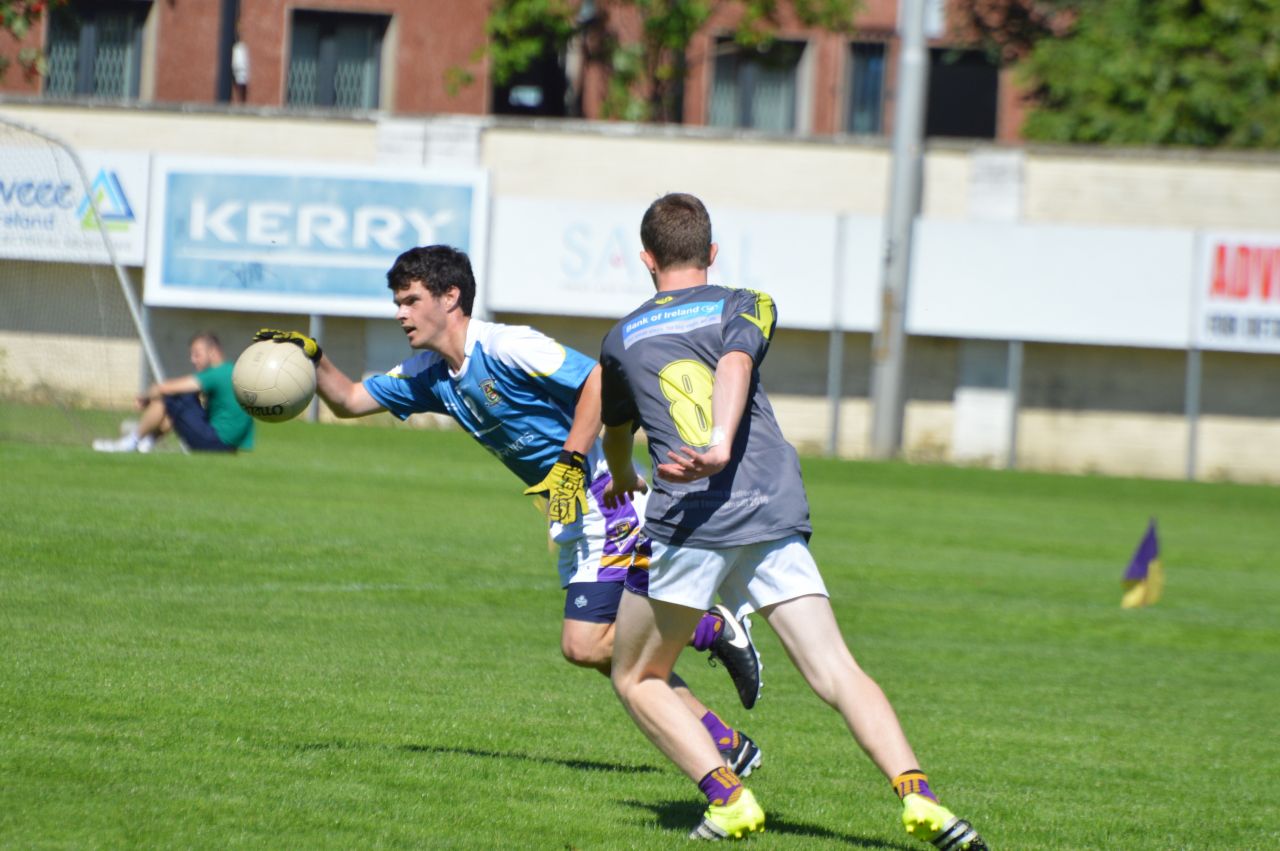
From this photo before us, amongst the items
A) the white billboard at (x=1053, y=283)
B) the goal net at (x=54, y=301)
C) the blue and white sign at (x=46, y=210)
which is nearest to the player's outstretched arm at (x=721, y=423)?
the goal net at (x=54, y=301)

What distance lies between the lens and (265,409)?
722 cm

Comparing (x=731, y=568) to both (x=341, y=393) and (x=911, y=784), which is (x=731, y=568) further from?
(x=341, y=393)

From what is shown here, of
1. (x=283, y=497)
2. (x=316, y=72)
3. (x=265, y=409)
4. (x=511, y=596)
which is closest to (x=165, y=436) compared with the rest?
(x=283, y=497)

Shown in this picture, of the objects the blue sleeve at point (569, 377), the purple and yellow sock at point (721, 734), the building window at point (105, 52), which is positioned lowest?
the purple and yellow sock at point (721, 734)

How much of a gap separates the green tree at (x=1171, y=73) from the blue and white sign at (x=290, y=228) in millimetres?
12958

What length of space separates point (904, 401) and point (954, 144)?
447 centimetres

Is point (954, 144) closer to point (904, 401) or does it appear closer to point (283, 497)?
point (904, 401)

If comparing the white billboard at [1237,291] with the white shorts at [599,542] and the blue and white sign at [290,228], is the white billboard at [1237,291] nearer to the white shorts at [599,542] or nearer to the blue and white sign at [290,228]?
the blue and white sign at [290,228]

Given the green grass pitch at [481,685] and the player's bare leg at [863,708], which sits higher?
the player's bare leg at [863,708]

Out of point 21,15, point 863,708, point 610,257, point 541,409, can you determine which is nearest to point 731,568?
point 863,708

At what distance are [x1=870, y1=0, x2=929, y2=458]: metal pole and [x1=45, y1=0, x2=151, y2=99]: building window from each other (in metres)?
16.9

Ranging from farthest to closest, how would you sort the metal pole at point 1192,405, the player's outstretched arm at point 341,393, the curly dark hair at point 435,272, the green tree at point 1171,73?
the green tree at point 1171,73 < the metal pole at point 1192,405 < the player's outstretched arm at point 341,393 < the curly dark hair at point 435,272

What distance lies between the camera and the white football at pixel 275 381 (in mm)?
7129

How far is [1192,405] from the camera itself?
29.6m
